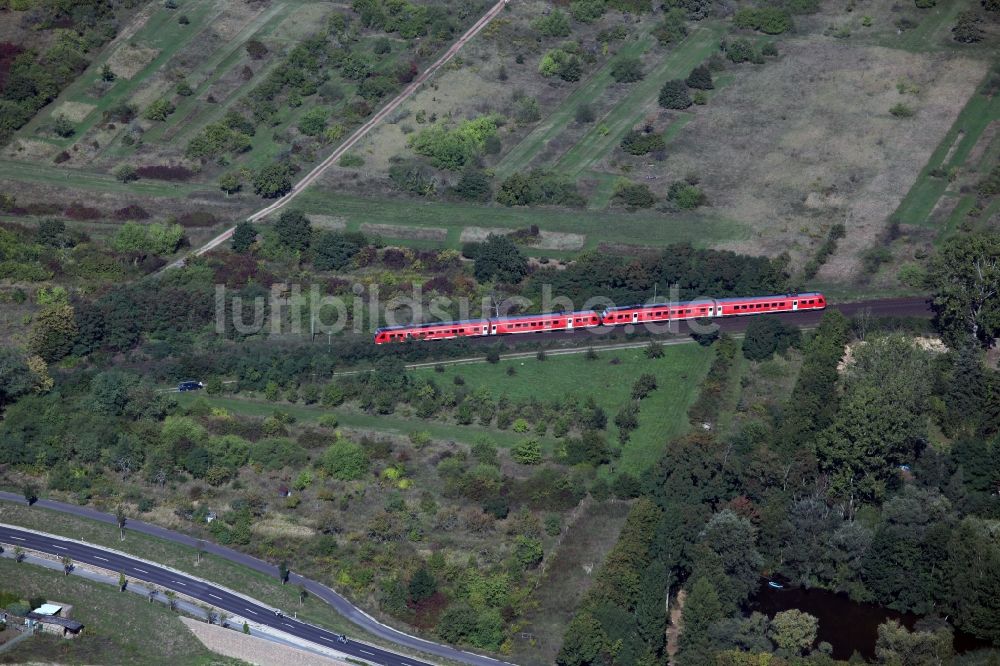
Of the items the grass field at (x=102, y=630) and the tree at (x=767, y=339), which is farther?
the tree at (x=767, y=339)

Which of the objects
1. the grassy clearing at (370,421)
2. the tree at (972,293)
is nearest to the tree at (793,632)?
the grassy clearing at (370,421)

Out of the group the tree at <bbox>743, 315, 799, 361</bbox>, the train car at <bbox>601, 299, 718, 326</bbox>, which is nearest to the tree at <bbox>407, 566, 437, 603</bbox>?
the train car at <bbox>601, 299, 718, 326</bbox>

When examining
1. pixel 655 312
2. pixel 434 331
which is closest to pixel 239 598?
pixel 434 331

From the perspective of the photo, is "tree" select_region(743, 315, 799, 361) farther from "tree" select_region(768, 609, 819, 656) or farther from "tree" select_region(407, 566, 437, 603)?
"tree" select_region(407, 566, 437, 603)

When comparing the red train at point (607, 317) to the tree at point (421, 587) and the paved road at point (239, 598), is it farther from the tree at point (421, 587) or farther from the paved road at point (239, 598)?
the tree at point (421, 587)

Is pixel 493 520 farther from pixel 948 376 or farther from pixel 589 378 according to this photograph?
pixel 948 376

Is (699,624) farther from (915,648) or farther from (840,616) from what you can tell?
(915,648)

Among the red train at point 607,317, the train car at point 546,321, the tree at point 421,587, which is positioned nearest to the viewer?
the tree at point 421,587

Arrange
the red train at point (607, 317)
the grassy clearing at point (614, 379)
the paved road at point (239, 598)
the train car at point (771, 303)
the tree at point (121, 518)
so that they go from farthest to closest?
the train car at point (771, 303) < the red train at point (607, 317) < the grassy clearing at point (614, 379) < the tree at point (121, 518) < the paved road at point (239, 598)
